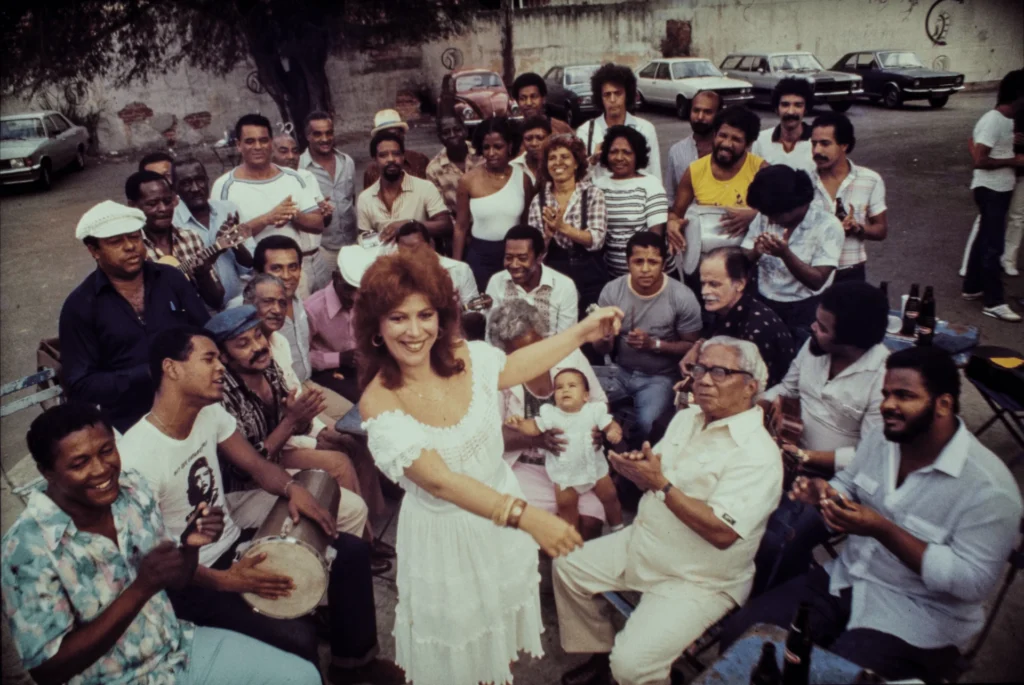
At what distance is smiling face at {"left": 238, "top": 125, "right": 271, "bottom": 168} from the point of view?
15.9ft

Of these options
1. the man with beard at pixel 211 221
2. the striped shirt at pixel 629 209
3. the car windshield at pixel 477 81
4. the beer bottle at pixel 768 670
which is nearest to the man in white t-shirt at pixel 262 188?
the man with beard at pixel 211 221

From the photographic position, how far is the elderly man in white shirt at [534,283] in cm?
426

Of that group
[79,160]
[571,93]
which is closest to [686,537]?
[571,93]

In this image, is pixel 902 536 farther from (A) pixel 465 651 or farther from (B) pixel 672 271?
(B) pixel 672 271

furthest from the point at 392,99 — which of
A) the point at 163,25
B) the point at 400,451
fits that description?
the point at 400,451

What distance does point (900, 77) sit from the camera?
12.4 feet

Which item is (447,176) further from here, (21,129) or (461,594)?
(461,594)

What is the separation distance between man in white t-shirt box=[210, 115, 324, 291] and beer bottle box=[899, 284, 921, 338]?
3682mm

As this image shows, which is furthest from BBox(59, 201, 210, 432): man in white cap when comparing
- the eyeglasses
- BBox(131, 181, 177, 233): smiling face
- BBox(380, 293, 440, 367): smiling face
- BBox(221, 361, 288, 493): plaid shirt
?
the eyeglasses

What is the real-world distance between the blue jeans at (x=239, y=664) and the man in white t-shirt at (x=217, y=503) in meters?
0.13

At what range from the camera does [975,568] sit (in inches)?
90.6

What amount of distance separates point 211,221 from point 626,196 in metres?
2.72

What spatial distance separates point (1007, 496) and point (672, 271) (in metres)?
2.88

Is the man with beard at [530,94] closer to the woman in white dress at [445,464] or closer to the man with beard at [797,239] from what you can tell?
the man with beard at [797,239]
